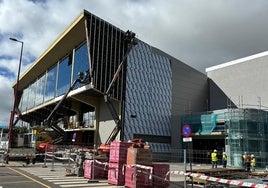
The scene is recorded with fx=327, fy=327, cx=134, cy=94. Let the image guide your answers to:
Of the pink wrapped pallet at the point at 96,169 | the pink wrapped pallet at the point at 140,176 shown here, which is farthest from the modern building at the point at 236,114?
the pink wrapped pallet at the point at 140,176

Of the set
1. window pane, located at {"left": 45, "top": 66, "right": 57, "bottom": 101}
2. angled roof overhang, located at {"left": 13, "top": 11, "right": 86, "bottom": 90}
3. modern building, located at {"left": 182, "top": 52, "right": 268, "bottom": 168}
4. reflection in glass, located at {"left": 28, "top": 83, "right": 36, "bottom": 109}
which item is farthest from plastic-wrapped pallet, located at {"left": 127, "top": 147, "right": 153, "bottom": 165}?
reflection in glass, located at {"left": 28, "top": 83, "right": 36, "bottom": 109}

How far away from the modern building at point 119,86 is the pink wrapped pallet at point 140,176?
27190 mm

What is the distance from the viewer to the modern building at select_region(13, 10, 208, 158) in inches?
1651

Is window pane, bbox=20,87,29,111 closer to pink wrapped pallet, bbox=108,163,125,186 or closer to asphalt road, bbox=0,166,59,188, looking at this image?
asphalt road, bbox=0,166,59,188

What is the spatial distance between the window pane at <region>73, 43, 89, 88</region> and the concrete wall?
2393 centimetres

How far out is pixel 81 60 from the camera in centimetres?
4538

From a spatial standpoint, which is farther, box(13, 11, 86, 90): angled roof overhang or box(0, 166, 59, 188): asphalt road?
box(13, 11, 86, 90): angled roof overhang

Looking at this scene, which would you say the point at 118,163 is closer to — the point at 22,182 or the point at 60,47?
the point at 22,182

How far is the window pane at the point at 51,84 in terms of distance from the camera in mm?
58112

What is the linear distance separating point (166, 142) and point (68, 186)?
117 ft

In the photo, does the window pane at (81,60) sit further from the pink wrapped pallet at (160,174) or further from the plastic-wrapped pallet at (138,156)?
the pink wrapped pallet at (160,174)

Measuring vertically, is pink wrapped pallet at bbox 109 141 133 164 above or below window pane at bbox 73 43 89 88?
below

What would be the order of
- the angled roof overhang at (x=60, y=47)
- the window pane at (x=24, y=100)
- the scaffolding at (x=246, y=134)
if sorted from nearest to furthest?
the scaffolding at (x=246, y=134) < the angled roof overhang at (x=60, y=47) < the window pane at (x=24, y=100)

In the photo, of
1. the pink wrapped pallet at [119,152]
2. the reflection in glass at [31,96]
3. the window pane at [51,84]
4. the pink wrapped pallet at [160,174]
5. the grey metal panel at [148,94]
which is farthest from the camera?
the reflection in glass at [31,96]
